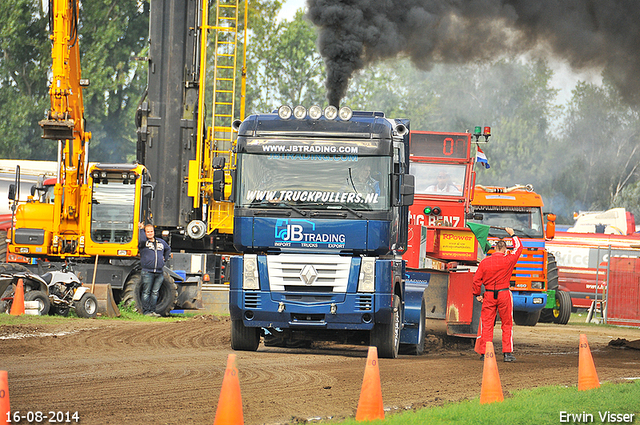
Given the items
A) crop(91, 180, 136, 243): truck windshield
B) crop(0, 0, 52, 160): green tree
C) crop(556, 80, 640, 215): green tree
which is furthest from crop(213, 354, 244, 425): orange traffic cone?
crop(556, 80, 640, 215): green tree

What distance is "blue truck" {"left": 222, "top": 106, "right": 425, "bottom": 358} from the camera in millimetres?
12195

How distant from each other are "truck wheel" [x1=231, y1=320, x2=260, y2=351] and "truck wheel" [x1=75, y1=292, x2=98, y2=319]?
556 cm

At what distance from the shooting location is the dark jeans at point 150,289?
18969 millimetres

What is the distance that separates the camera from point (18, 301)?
16859 millimetres

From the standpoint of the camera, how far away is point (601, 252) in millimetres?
30938

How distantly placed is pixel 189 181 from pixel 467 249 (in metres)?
9.53

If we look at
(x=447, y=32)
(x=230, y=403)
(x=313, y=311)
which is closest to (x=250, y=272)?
(x=313, y=311)

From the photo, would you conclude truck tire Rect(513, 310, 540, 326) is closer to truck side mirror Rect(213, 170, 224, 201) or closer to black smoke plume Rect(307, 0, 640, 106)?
black smoke plume Rect(307, 0, 640, 106)

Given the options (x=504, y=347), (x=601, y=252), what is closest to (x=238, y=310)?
(x=504, y=347)

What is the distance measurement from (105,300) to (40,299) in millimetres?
1475

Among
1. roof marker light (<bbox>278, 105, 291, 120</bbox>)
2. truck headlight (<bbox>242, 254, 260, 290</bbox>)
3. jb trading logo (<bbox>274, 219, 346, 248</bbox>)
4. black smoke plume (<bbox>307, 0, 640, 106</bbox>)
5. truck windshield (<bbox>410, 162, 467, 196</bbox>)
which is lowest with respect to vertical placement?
truck headlight (<bbox>242, 254, 260, 290</bbox>)

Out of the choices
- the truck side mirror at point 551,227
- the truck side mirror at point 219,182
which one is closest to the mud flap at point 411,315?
the truck side mirror at point 219,182

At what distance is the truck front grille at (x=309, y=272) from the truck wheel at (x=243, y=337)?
1.12m

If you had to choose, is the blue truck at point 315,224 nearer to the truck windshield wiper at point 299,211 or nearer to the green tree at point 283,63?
the truck windshield wiper at point 299,211
